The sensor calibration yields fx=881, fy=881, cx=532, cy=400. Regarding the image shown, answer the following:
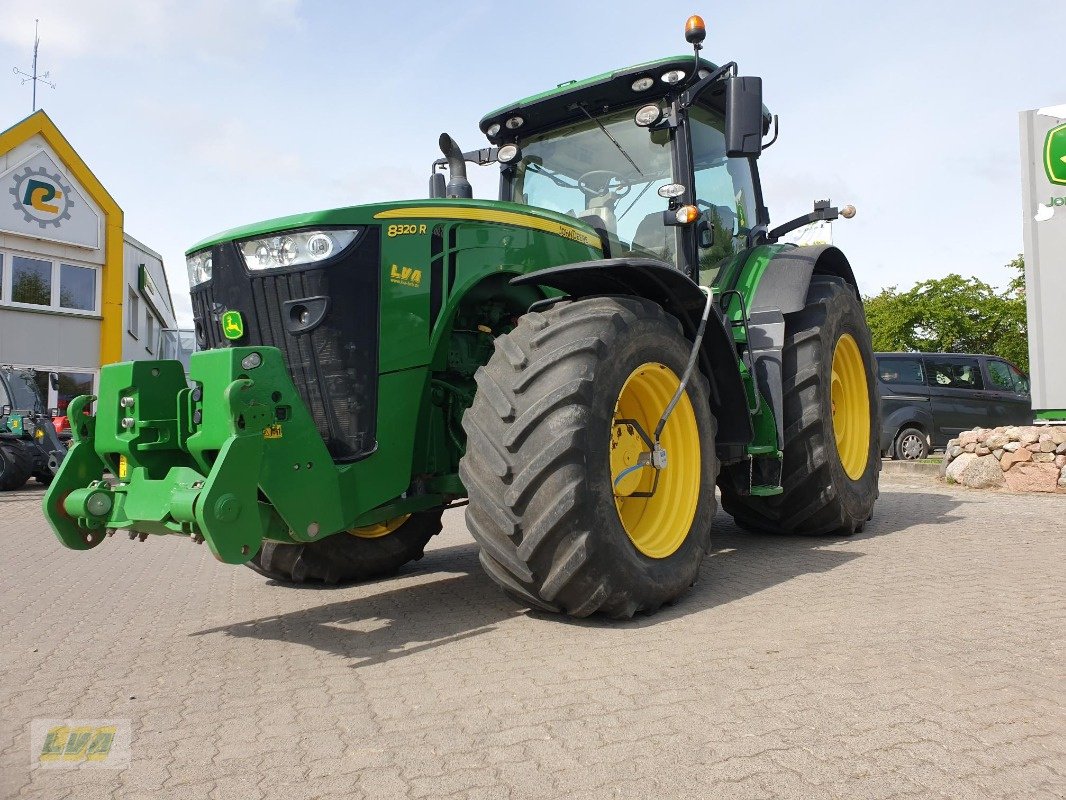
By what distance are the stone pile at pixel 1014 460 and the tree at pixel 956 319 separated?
26377 millimetres

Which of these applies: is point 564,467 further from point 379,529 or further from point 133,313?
point 133,313

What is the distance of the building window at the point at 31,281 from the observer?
70.0 feet

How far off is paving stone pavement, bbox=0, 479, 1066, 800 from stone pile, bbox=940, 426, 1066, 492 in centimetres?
459

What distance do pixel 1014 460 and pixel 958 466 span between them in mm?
692

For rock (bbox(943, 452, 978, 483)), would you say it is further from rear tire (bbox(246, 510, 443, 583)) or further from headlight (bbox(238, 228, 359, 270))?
headlight (bbox(238, 228, 359, 270))

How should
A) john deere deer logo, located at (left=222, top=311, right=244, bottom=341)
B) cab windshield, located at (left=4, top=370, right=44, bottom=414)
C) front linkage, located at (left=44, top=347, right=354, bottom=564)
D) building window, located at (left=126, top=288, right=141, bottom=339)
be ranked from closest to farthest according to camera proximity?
front linkage, located at (left=44, top=347, right=354, bottom=564)
john deere deer logo, located at (left=222, top=311, right=244, bottom=341)
cab windshield, located at (left=4, top=370, right=44, bottom=414)
building window, located at (left=126, top=288, right=141, bottom=339)

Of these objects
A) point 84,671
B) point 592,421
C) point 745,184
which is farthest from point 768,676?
point 745,184

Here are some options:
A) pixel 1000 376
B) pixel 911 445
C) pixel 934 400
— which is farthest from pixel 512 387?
pixel 1000 376

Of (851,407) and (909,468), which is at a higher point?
(851,407)

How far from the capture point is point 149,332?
3350cm

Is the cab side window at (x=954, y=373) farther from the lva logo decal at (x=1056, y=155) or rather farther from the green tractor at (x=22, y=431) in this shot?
the green tractor at (x=22, y=431)

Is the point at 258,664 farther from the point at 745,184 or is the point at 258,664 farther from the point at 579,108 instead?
the point at 745,184

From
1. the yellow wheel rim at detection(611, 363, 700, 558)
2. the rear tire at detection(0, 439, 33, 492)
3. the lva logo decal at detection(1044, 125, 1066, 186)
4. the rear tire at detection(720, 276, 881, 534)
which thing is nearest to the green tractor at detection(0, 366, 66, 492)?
the rear tire at detection(0, 439, 33, 492)

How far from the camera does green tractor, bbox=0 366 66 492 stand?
14.2 m
